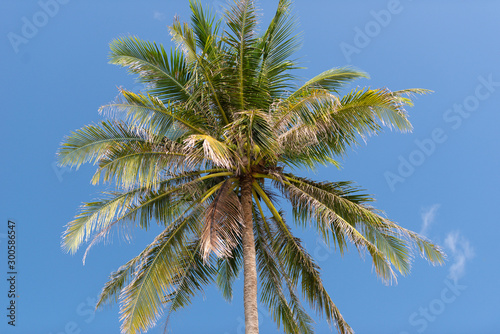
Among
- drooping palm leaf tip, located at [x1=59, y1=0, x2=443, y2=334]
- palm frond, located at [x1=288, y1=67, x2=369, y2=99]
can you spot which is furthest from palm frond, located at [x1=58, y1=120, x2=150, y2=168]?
palm frond, located at [x1=288, y1=67, x2=369, y2=99]

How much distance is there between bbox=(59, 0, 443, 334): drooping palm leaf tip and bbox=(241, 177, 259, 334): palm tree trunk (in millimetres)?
23

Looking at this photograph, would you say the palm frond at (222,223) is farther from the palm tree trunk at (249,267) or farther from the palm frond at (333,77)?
the palm frond at (333,77)

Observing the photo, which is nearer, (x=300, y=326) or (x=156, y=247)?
(x=156, y=247)

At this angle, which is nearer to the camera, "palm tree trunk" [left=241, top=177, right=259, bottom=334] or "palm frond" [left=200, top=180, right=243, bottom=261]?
"palm frond" [left=200, top=180, right=243, bottom=261]

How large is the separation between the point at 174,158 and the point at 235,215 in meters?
1.71

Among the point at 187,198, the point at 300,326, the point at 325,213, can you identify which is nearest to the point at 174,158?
the point at 187,198

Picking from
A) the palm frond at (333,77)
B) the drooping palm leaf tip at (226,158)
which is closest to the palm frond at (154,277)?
the drooping palm leaf tip at (226,158)

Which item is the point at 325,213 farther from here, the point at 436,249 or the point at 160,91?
the point at 160,91

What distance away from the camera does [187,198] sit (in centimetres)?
1127

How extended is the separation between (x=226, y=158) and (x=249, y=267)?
8.39ft

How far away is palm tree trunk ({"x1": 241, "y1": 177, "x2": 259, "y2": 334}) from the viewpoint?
9.77m

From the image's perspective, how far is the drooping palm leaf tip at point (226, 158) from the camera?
9586 millimetres

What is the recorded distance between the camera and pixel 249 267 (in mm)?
10195

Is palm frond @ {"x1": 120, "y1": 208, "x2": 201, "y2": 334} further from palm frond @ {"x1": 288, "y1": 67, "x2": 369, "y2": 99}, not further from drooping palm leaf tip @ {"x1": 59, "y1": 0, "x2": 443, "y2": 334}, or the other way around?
palm frond @ {"x1": 288, "y1": 67, "x2": 369, "y2": 99}
